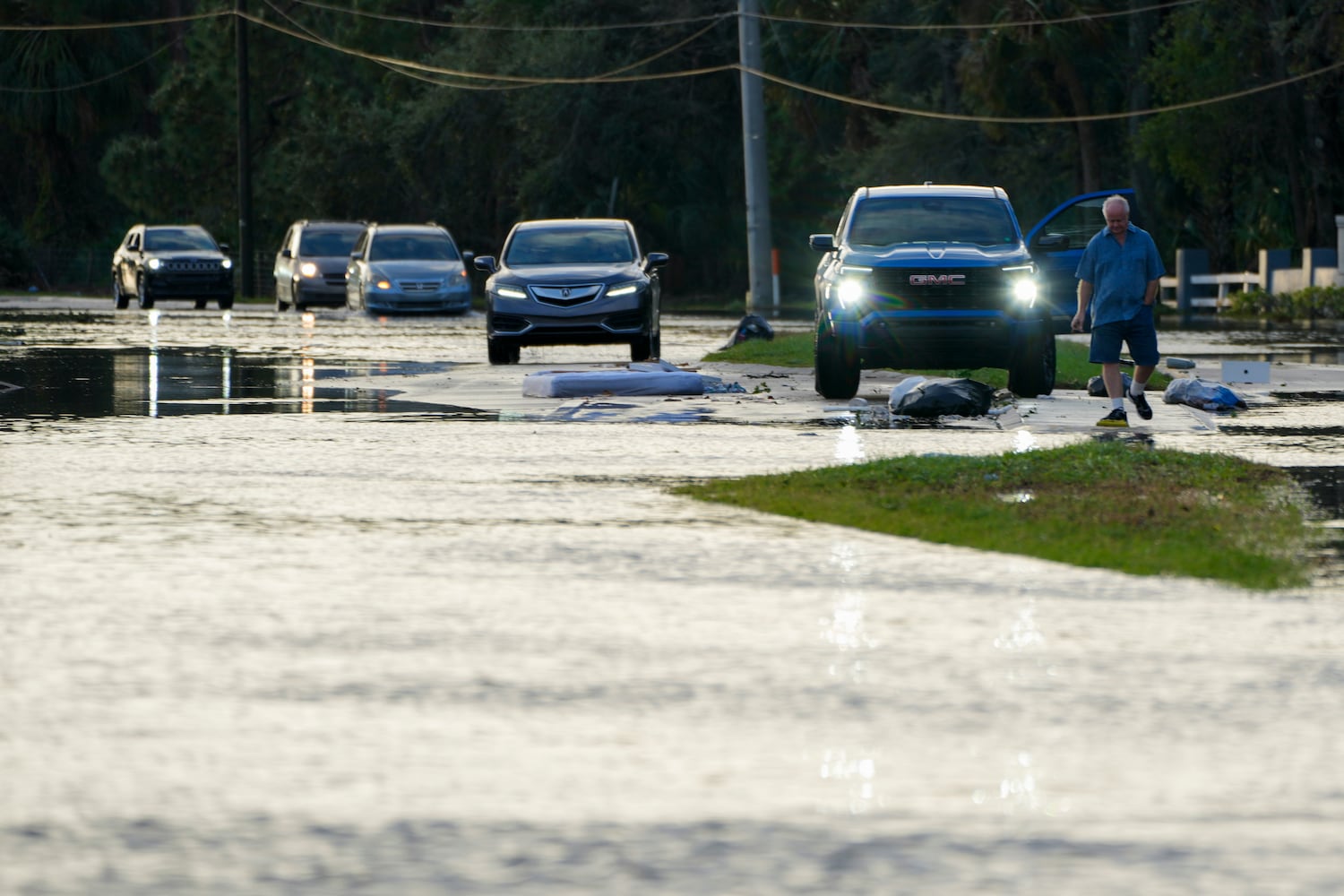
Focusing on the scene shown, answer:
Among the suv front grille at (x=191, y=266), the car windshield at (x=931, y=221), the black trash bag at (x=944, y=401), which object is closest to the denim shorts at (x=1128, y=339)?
the black trash bag at (x=944, y=401)

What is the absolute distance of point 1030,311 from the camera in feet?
69.7

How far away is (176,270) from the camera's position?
165 feet

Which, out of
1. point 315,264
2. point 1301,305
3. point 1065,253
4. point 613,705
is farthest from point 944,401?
point 315,264

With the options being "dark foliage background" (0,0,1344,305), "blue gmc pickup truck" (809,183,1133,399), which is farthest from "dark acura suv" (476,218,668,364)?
"dark foliage background" (0,0,1344,305)

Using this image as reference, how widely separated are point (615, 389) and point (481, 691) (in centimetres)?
1407

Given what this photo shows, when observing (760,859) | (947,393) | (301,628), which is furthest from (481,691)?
(947,393)

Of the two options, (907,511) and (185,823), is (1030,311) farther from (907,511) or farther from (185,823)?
(185,823)

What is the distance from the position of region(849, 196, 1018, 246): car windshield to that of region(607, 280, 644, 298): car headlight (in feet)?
17.2

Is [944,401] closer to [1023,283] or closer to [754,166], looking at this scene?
[1023,283]

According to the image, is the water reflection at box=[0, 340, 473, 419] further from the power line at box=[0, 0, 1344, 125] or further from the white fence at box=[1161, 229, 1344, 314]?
the white fence at box=[1161, 229, 1344, 314]

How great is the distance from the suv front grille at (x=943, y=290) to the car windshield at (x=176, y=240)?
1263 inches

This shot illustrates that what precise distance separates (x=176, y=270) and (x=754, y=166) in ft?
42.3

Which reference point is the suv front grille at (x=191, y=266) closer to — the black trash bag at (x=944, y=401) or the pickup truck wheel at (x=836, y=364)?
the pickup truck wheel at (x=836, y=364)

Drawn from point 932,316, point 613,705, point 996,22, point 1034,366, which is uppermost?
point 996,22
